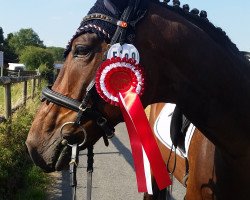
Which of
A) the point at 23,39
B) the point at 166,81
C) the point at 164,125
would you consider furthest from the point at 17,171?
the point at 23,39

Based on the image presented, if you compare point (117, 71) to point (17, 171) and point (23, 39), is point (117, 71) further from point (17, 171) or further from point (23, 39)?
point (23, 39)

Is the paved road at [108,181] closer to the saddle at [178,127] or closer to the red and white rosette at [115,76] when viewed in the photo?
the saddle at [178,127]

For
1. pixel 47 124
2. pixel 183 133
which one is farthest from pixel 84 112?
pixel 183 133

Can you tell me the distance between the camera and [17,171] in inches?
224

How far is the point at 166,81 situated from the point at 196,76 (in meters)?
0.18

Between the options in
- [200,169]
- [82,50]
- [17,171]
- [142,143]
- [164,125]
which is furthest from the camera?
[17,171]

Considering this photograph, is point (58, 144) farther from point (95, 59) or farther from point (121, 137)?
point (121, 137)

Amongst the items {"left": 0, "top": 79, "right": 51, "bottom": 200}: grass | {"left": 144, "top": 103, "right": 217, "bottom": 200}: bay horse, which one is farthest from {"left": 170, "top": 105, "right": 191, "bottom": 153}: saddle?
{"left": 0, "top": 79, "right": 51, "bottom": 200}: grass

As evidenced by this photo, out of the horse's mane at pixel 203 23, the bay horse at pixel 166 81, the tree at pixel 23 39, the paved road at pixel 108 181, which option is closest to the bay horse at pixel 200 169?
the bay horse at pixel 166 81

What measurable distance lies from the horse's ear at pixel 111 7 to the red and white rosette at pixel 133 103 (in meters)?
0.26

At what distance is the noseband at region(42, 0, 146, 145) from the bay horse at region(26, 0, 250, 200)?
0.04 feet

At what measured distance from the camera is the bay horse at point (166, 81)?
7.09 ft

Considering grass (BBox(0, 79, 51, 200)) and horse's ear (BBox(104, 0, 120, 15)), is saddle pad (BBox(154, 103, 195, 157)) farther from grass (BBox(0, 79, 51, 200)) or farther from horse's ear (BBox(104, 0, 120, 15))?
horse's ear (BBox(104, 0, 120, 15))

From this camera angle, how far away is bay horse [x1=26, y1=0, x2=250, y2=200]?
85.0 inches
